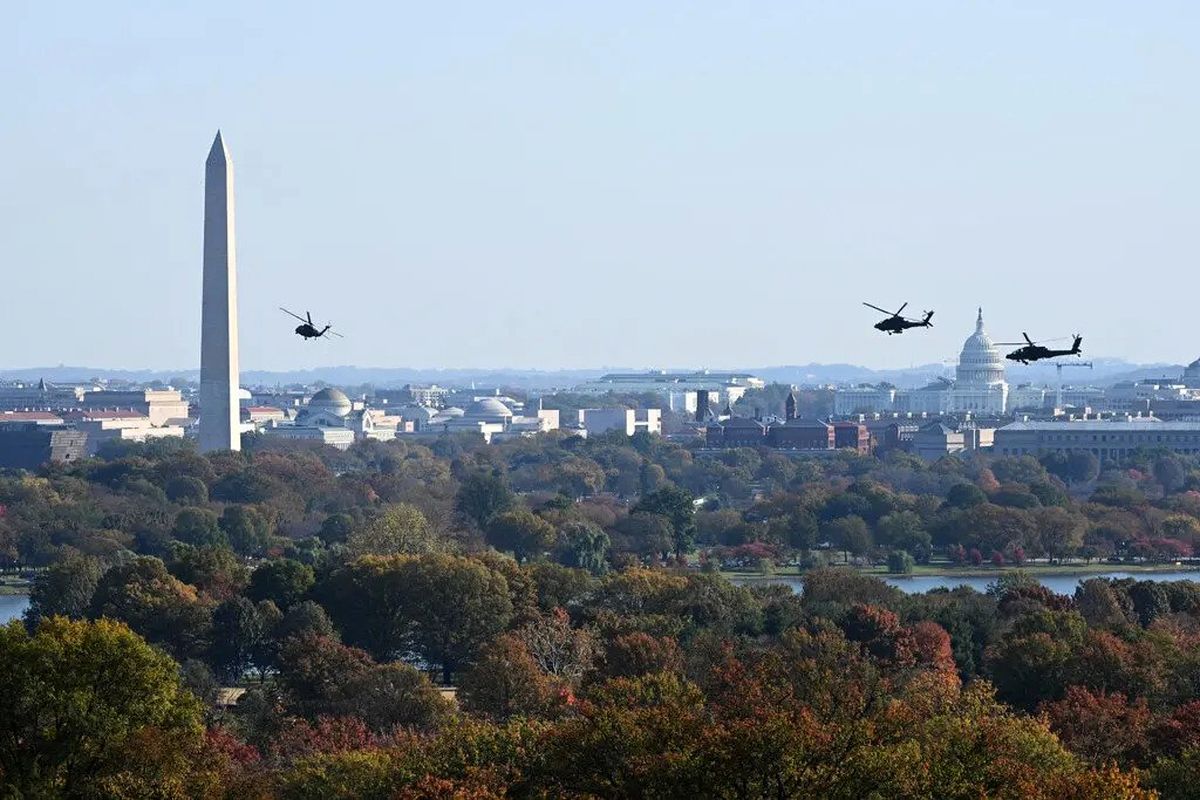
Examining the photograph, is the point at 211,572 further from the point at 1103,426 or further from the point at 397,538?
the point at 1103,426

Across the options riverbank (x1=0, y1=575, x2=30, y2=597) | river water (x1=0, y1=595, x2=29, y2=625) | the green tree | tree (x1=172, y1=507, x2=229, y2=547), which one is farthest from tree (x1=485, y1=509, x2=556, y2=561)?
river water (x1=0, y1=595, x2=29, y2=625)

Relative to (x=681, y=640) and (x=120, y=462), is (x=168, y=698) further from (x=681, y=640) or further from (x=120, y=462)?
(x=120, y=462)

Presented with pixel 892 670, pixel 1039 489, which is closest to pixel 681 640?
pixel 892 670

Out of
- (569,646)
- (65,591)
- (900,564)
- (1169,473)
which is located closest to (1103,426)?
(1169,473)

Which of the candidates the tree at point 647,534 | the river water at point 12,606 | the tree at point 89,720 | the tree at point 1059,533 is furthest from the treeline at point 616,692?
the tree at point 1059,533

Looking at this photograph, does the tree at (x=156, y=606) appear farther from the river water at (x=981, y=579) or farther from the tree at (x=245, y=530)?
the tree at (x=245, y=530)

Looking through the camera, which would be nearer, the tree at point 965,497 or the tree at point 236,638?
the tree at point 236,638
